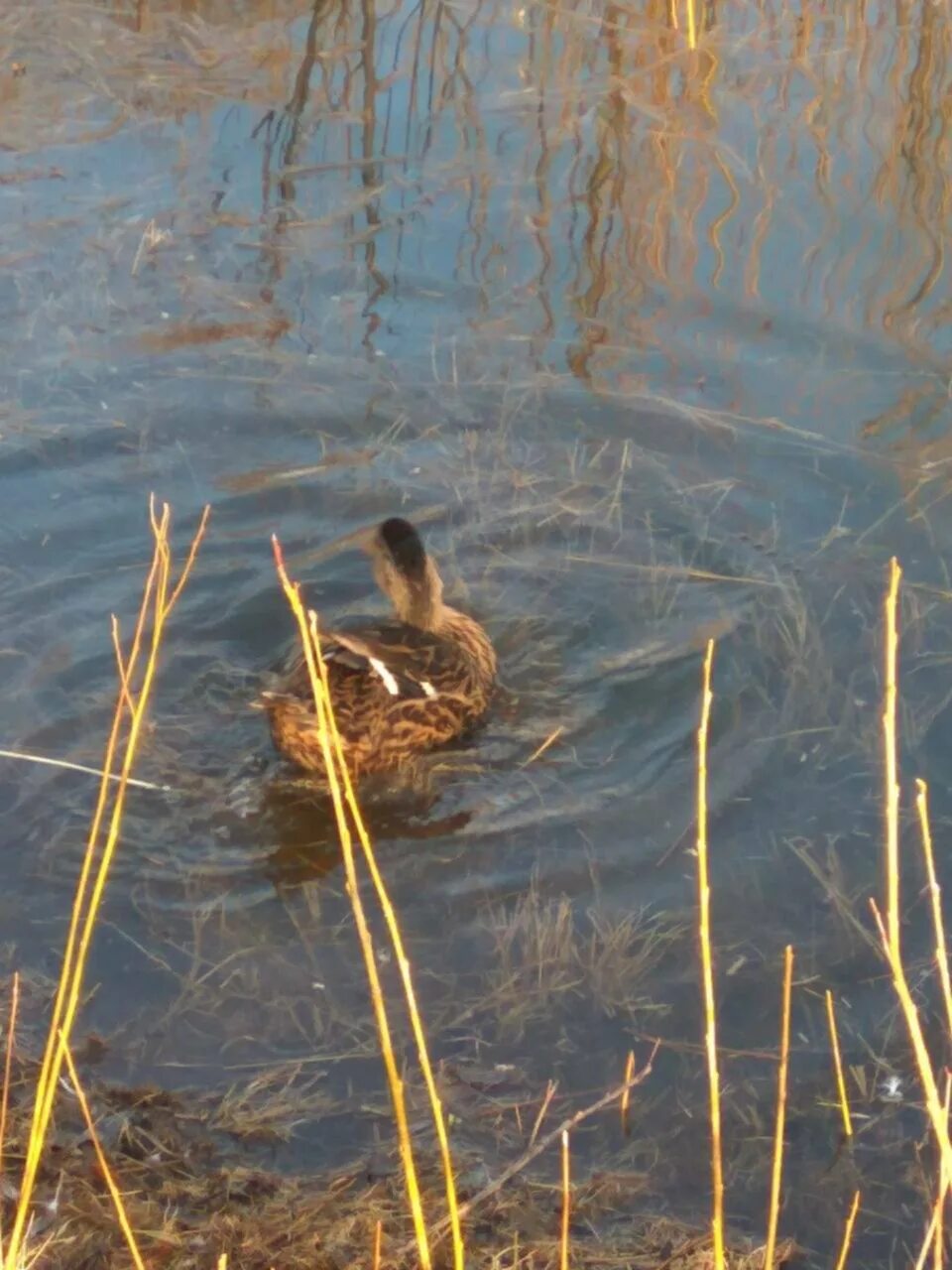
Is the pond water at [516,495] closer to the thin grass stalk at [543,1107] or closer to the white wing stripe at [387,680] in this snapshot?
the thin grass stalk at [543,1107]

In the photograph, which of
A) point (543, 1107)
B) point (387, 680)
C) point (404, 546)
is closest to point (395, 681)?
point (387, 680)

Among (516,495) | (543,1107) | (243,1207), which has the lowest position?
(243,1207)

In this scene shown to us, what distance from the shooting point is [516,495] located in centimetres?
623

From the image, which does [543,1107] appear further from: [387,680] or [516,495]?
[516,495]

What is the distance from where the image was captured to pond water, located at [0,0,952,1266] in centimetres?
424

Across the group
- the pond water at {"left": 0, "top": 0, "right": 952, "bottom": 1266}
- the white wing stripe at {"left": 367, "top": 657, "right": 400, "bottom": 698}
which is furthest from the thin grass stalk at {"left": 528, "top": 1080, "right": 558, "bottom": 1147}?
the white wing stripe at {"left": 367, "top": 657, "right": 400, "bottom": 698}

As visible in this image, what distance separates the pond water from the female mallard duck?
0.51 feet

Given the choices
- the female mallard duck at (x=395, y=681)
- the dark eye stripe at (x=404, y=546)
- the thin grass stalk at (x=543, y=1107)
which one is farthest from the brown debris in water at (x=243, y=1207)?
the dark eye stripe at (x=404, y=546)

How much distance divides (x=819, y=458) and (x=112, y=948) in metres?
3.19

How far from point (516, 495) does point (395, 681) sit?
124cm

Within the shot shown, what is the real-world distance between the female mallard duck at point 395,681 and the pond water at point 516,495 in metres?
0.15

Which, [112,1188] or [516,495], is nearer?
[112,1188]

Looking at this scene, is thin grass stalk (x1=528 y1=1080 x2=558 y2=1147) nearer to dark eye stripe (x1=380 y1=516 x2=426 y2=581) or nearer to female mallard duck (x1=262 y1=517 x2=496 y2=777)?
female mallard duck (x1=262 y1=517 x2=496 y2=777)

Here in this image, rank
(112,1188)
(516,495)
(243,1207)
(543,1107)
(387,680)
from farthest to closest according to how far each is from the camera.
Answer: (516,495), (387,680), (543,1107), (243,1207), (112,1188)
